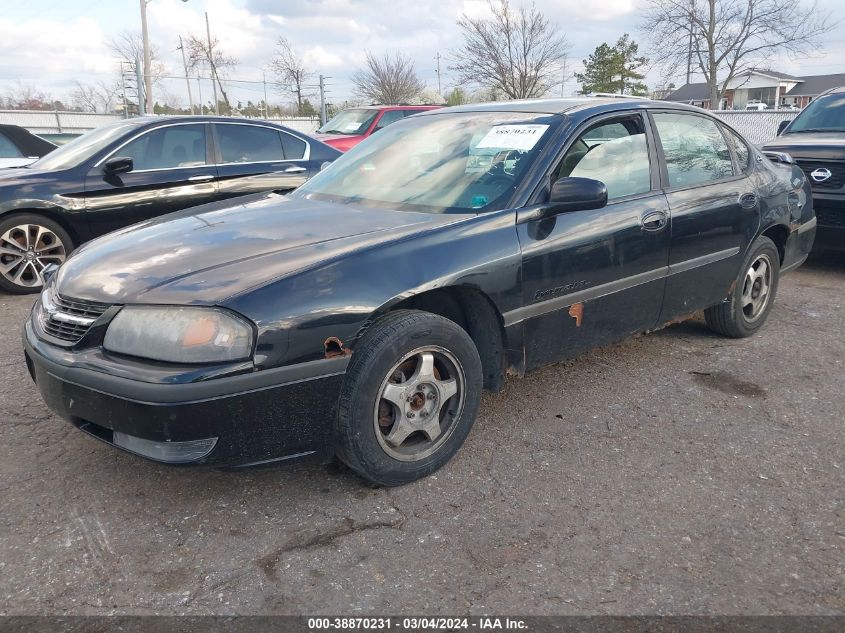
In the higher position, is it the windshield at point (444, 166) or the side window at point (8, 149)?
the side window at point (8, 149)

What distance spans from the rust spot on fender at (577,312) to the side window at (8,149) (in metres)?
7.97

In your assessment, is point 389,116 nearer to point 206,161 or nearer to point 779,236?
point 206,161

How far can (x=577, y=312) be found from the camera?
3.37 meters

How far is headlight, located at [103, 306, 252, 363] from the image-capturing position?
92.4 inches

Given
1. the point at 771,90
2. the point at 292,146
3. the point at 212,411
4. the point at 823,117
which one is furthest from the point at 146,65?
A: the point at 771,90

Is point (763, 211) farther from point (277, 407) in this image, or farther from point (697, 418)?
point (277, 407)

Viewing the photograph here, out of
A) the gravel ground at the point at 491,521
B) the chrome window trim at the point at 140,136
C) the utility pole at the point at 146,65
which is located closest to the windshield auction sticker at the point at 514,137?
the gravel ground at the point at 491,521

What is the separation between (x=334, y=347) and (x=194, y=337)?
0.48 metres

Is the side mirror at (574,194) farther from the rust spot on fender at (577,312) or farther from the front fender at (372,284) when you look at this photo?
the rust spot on fender at (577,312)

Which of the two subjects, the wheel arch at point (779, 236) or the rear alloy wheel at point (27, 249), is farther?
the rear alloy wheel at point (27, 249)

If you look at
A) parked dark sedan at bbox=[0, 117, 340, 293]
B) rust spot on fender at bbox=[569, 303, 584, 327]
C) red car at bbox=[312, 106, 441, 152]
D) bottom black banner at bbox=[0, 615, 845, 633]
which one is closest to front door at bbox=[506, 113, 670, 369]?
rust spot on fender at bbox=[569, 303, 584, 327]

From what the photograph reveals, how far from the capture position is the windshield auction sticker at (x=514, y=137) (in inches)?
132

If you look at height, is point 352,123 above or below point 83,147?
above

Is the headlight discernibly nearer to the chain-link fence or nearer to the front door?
the front door
